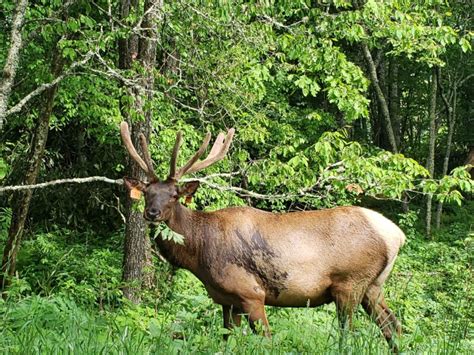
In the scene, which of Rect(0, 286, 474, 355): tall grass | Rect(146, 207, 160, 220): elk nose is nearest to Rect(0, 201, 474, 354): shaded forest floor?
Rect(0, 286, 474, 355): tall grass

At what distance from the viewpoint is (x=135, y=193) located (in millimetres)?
5574

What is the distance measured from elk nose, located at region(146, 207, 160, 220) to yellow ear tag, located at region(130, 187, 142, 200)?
0.75 ft

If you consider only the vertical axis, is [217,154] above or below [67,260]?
above

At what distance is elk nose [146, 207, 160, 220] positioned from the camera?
17.5 ft

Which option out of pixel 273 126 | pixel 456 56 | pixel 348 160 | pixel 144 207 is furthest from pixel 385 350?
pixel 456 56

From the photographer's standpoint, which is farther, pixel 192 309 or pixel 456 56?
pixel 456 56

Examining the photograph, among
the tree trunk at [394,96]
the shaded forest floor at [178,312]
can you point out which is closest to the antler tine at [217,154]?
the shaded forest floor at [178,312]

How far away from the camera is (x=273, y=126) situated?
10.9 metres

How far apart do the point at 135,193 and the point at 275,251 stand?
1.42m

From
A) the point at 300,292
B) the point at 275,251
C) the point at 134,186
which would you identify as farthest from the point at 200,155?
the point at 300,292

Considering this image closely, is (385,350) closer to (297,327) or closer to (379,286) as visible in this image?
(297,327)

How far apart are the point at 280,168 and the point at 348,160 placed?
76cm

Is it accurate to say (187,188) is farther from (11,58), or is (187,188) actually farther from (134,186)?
(11,58)

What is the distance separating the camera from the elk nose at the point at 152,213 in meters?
5.34
